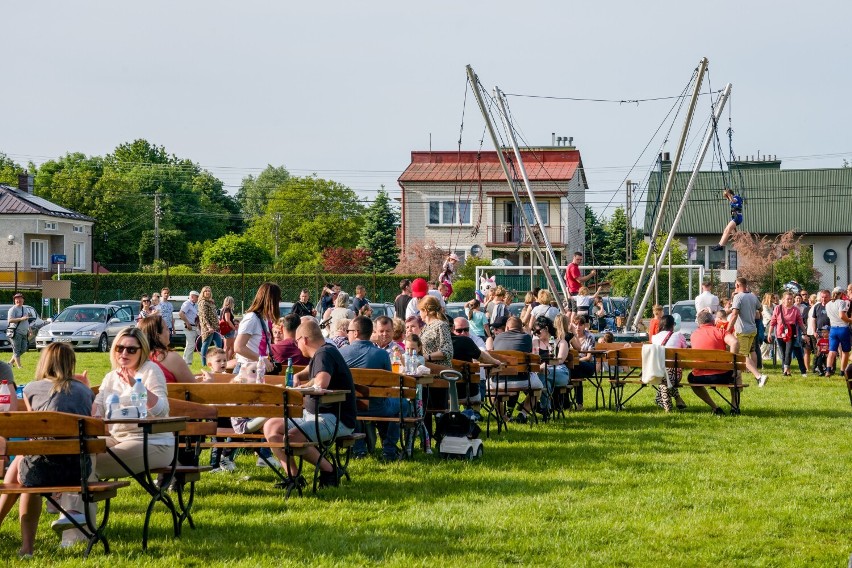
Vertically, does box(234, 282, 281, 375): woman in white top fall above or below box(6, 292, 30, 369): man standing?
above

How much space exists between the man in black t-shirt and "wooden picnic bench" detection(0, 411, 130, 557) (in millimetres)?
2455

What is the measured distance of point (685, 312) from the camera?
32.0m

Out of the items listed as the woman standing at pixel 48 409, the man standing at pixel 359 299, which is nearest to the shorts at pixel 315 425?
the woman standing at pixel 48 409

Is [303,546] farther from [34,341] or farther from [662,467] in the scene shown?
[34,341]

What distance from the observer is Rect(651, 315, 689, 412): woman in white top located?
17405mm

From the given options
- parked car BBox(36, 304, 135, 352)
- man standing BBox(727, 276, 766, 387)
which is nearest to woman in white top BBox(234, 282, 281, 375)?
man standing BBox(727, 276, 766, 387)

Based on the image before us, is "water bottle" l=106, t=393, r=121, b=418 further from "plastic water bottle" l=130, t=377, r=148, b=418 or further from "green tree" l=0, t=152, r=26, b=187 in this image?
"green tree" l=0, t=152, r=26, b=187

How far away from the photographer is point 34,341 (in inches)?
1469

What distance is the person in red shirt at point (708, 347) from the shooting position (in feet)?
55.1

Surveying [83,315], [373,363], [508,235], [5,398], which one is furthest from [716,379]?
[508,235]

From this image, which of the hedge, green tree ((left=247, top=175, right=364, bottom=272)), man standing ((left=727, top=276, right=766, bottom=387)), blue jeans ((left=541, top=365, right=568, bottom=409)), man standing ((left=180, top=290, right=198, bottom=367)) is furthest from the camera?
green tree ((left=247, top=175, right=364, bottom=272))

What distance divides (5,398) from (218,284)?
43.5 m

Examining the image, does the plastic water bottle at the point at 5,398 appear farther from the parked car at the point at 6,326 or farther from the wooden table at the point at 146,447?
the parked car at the point at 6,326

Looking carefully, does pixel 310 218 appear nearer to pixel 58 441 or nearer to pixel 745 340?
pixel 745 340
